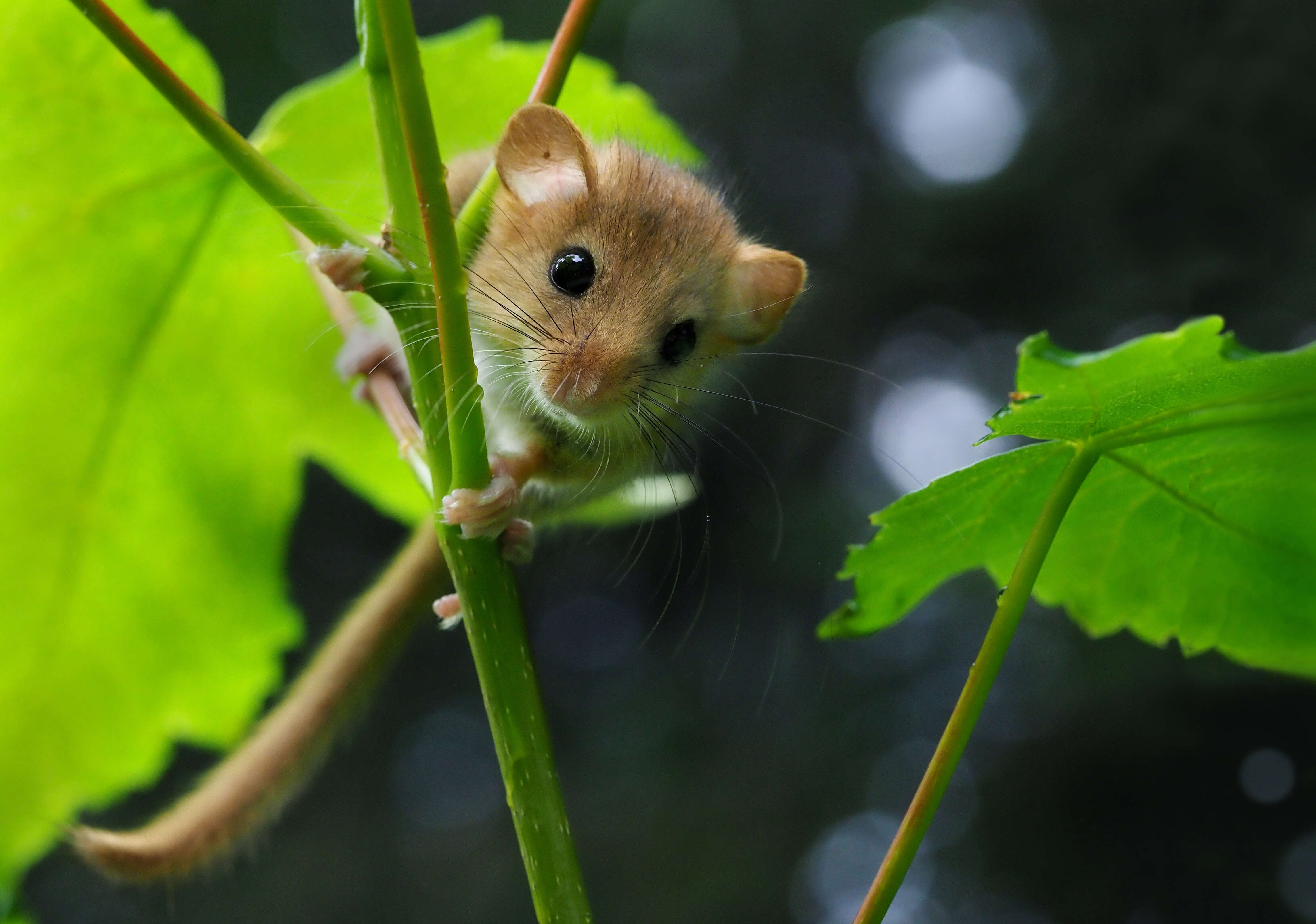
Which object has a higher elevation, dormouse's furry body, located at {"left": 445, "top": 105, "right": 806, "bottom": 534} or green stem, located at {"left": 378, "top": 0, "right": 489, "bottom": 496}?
dormouse's furry body, located at {"left": 445, "top": 105, "right": 806, "bottom": 534}

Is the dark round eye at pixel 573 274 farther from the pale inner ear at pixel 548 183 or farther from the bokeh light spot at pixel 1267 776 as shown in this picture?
the bokeh light spot at pixel 1267 776

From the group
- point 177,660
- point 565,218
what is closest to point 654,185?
point 565,218

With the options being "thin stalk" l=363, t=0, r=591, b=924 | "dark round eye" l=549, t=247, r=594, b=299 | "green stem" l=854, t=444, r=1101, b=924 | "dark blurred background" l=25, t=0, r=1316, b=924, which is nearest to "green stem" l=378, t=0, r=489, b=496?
"thin stalk" l=363, t=0, r=591, b=924

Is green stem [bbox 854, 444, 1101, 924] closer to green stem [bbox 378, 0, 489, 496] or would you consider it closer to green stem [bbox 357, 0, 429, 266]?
green stem [bbox 378, 0, 489, 496]

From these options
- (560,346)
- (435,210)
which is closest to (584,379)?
(560,346)

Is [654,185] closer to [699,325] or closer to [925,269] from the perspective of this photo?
[699,325]

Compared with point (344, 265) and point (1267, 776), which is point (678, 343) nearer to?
point (344, 265)
